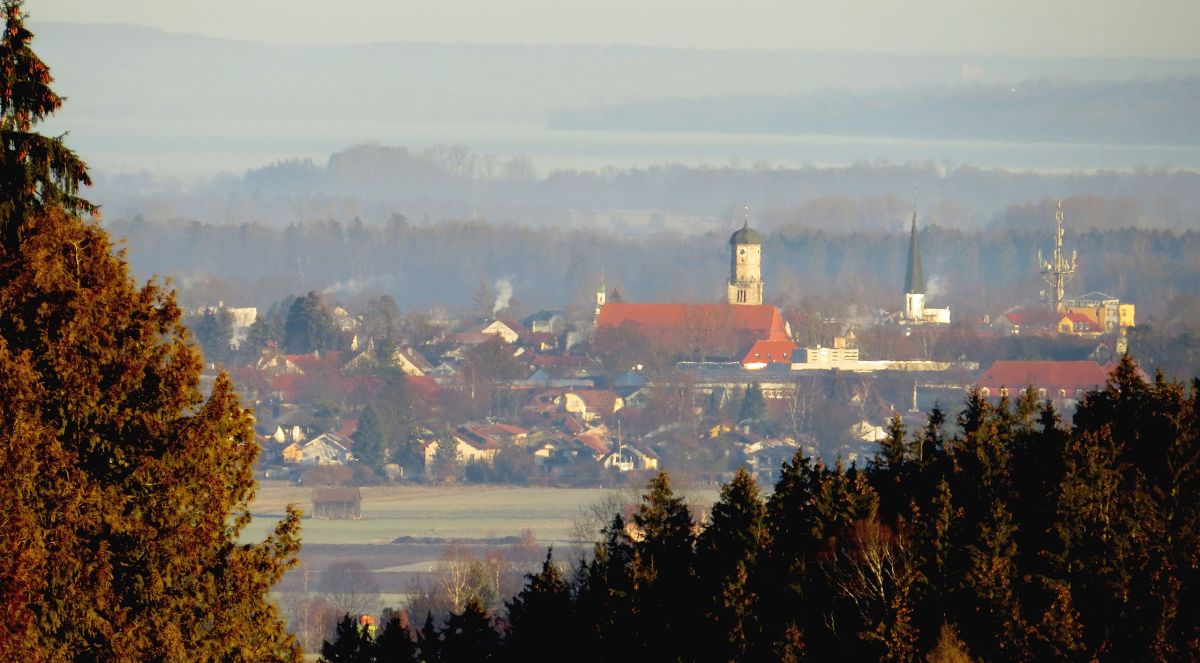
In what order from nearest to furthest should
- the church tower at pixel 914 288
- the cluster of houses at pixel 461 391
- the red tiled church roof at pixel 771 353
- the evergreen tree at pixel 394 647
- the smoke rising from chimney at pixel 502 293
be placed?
1. the evergreen tree at pixel 394 647
2. the cluster of houses at pixel 461 391
3. the red tiled church roof at pixel 771 353
4. the church tower at pixel 914 288
5. the smoke rising from chimney at pixel 502 293

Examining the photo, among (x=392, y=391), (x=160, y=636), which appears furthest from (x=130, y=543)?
(x=392, y=391)

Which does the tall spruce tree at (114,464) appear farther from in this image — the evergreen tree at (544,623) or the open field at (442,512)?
the open field at (442,512)

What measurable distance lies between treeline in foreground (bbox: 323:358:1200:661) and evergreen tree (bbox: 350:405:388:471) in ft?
197

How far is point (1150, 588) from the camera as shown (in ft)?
46.9

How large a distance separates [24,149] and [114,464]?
1.40m

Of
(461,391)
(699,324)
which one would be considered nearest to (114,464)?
(461,391)

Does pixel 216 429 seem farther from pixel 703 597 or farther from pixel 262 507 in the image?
pixel 262 507

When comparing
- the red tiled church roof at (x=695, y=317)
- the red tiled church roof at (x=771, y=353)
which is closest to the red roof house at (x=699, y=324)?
the red tiled church roof at (x=695, y=317)

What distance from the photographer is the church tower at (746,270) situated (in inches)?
4574

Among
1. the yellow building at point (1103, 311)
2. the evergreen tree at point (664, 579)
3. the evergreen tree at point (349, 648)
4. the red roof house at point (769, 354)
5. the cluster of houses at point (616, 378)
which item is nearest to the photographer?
the evergreen tree at point (664, 579)

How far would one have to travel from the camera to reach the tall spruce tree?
1008 centimetres

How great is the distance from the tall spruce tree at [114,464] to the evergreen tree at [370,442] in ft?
217

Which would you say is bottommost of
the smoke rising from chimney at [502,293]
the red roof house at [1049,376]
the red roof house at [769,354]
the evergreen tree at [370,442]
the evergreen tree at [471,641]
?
the evergreen tree at [370,442]

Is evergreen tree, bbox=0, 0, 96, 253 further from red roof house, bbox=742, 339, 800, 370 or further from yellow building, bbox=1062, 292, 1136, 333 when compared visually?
yellow building, bbox=1062, 292, 1136, 333
